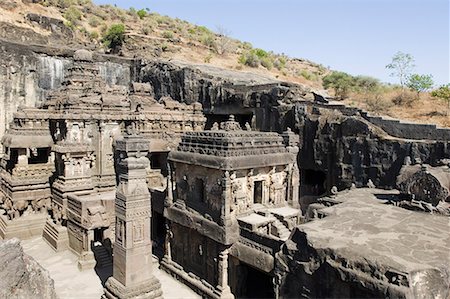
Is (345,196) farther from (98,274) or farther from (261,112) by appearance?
(261,112)

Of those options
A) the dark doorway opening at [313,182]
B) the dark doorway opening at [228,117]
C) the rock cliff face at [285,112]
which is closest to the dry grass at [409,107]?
the rock cliff face at [285,112]

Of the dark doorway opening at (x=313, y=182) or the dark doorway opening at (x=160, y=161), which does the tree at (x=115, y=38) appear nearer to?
the dark doorway opening at (x=160, y=161)

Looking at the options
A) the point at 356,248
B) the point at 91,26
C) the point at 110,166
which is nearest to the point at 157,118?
the point at 110,166

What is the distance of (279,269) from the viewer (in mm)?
8438

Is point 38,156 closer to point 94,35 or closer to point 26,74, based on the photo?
point 26,74

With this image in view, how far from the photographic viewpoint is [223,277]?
37.0ft

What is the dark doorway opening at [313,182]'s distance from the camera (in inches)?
863

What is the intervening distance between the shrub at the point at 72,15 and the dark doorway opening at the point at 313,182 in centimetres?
3926

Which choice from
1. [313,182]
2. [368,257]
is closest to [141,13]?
[313,182]

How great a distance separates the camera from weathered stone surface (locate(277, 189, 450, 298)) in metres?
→ 6.17

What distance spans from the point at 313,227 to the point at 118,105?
14.3 meters

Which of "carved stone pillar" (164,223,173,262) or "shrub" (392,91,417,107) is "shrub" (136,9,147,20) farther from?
"carved stone pillar" (164,223,173,262)

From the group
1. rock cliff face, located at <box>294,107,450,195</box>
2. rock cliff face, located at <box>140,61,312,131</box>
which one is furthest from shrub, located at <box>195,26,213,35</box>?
rock cliff face, located at <box>294,107,450,195</box>

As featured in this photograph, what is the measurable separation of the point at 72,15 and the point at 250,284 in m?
46.5
